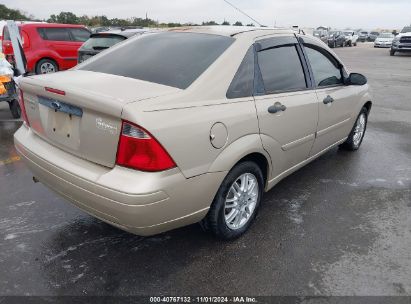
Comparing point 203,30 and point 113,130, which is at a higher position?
point 203,30

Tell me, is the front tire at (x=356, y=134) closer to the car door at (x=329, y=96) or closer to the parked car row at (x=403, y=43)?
the car door at (x=329, y=96)

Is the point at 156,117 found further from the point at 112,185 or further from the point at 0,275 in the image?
the point at 0,275

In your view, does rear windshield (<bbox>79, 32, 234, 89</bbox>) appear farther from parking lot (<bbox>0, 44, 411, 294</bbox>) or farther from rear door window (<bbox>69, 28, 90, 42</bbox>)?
rear door window (<bbox>69, 28, 90, 42</bbox>)

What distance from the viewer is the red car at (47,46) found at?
12.0 meters

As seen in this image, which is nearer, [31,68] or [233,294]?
[233,294]

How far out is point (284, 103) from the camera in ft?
11.1

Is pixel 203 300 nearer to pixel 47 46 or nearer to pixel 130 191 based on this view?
pixel 130 191

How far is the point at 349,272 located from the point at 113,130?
1.97m

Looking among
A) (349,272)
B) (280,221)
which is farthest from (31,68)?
(349,272)

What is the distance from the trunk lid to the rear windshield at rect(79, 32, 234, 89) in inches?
5.8

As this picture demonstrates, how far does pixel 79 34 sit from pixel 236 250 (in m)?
12.0

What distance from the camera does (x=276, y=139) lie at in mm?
3340

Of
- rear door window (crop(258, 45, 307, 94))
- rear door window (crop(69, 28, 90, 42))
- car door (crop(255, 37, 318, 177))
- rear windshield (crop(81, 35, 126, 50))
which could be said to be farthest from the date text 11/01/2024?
rear door window (crop(69, 28, 90, 42))

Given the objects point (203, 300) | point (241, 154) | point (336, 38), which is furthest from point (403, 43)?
point (203, 300)
